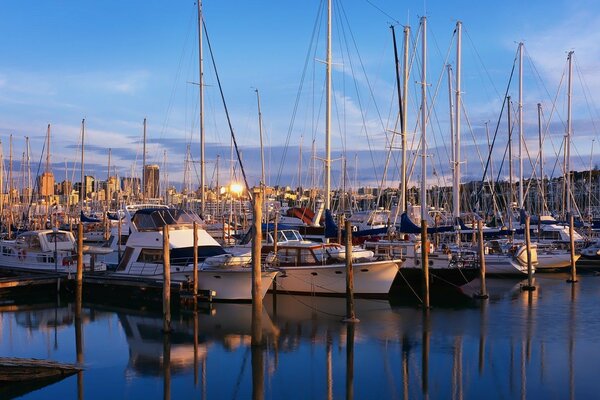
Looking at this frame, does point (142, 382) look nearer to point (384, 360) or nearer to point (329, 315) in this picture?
point (384, 360)

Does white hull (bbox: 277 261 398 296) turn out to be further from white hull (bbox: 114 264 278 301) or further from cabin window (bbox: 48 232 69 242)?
cabin window (bbox: 48 232 69 242)

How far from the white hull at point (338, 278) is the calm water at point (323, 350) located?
0.69 metres

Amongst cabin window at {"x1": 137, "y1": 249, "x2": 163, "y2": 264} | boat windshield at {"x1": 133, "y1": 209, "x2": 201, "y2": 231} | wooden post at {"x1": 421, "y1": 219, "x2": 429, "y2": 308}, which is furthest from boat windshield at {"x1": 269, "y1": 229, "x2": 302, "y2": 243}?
wooden post at {"x1": 421, "y1": 219, "x2": 429, "y2": 308}

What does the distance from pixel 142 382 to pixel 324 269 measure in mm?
12706

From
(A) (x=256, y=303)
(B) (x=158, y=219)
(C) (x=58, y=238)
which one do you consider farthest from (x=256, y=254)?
(C) (x=58, y=238)

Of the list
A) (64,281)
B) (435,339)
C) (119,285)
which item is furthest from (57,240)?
(435,339)

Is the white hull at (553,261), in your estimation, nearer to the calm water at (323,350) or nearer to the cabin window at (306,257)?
the calm water at (323,350)

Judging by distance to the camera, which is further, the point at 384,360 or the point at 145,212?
the point at 145,212

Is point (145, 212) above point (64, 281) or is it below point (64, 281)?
above

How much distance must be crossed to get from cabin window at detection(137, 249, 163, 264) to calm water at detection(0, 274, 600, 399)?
10.5 feet

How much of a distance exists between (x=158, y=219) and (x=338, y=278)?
8.71m

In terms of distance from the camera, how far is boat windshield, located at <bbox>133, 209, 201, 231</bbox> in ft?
99.7

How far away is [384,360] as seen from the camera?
60.5ft

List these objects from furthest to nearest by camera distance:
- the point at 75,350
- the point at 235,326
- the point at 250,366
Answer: the point at 235,326 → the point at 75,350 → the point at 250,366
